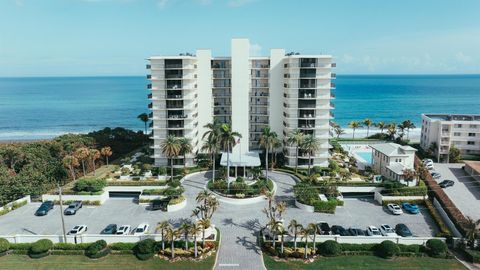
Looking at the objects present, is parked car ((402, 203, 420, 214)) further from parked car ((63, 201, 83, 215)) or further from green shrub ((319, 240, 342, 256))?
parked car ((63, 201, 83, 215))

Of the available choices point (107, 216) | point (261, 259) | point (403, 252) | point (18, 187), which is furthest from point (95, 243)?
point (403, 252)

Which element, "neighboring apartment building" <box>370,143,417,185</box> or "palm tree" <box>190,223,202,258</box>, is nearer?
"palm tree" <box>190,223,202,258</box>

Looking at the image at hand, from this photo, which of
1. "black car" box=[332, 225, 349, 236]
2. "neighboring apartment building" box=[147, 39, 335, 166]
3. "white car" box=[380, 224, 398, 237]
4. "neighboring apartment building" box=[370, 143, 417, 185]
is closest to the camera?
"black car" box=[332, 225, 349, 236]

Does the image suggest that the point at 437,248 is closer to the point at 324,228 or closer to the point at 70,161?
the point at 324,228

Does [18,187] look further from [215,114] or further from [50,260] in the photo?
[215,114]

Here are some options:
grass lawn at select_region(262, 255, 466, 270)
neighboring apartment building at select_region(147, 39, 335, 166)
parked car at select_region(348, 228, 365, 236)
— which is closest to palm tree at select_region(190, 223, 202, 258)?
grass lawn at select_region(262, 255, 466, 270)
